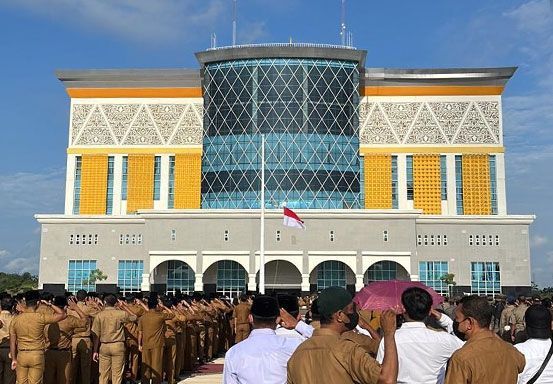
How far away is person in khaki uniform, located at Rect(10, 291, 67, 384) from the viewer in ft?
28.7

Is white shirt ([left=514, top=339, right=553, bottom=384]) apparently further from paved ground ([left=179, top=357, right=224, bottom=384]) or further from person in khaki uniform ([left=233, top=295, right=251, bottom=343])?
person in khaki uniform ([left=233, top=295, right=251, bottom=343])

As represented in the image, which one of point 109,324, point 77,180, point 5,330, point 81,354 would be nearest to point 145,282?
point 77,180

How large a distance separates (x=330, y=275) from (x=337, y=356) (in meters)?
46.6

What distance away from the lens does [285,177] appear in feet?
176

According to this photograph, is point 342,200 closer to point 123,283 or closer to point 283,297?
point 123,283

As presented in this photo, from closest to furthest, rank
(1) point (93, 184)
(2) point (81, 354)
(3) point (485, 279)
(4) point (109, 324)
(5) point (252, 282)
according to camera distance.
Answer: (4) point (109, 324), (2) point (81, 354), (5) point (252, 282), (3) point (485, 279), (1) point (93, 184)

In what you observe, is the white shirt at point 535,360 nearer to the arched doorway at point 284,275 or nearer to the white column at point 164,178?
the arched doorway at point 284,275

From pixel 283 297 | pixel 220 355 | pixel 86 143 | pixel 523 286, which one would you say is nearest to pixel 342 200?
pixel 523 286

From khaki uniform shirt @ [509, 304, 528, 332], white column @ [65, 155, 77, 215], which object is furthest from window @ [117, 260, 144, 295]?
khaki uniform shirt @ [509, 304, 528, 332]

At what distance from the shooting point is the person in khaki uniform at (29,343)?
28.7 ft

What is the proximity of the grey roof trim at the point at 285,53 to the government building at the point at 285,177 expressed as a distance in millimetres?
111

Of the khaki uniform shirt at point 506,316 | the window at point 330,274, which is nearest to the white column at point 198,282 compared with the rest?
the window at point 330,274

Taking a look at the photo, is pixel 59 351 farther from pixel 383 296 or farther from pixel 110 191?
pixel 110 191

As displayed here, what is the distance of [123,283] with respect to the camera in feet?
167
